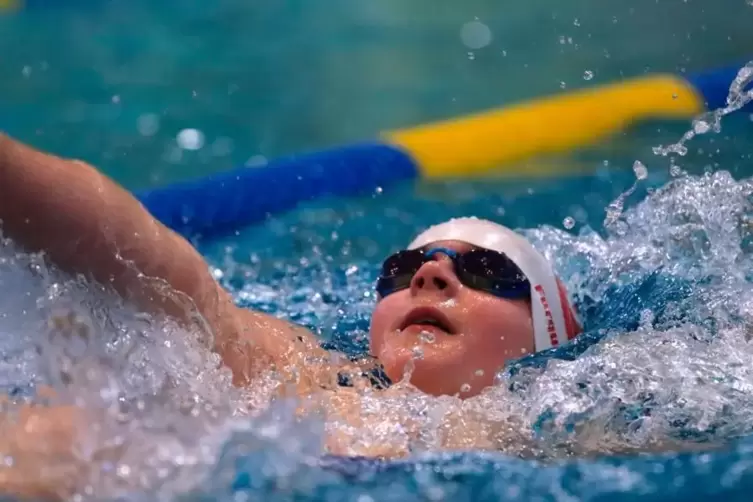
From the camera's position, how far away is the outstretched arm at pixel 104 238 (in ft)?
4.43

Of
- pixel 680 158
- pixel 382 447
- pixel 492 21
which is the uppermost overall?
pixel 492 21

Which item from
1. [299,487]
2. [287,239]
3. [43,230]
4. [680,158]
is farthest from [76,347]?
[680,158]

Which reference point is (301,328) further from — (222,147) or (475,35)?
(475,35)

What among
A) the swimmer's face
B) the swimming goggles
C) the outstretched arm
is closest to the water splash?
the swimming goggles

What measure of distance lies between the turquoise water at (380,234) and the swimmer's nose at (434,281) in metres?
0.21

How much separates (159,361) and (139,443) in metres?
0.15

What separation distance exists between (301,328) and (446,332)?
436mm

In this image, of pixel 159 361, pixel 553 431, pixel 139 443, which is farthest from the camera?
pixel 553 431

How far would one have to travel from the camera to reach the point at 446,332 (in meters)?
1.95

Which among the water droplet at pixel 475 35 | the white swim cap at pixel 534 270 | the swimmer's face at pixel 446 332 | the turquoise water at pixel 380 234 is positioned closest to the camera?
the turquoise water at pixel 380 234

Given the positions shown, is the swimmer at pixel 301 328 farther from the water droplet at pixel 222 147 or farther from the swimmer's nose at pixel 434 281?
the water droplet at pixel 222 147

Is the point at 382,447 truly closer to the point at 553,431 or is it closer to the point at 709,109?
the point at 553,431

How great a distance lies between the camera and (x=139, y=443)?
4.89ft

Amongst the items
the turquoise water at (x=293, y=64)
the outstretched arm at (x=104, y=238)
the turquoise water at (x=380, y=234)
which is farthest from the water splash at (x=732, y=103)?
the outstretched arm at (x=104, y=238)
